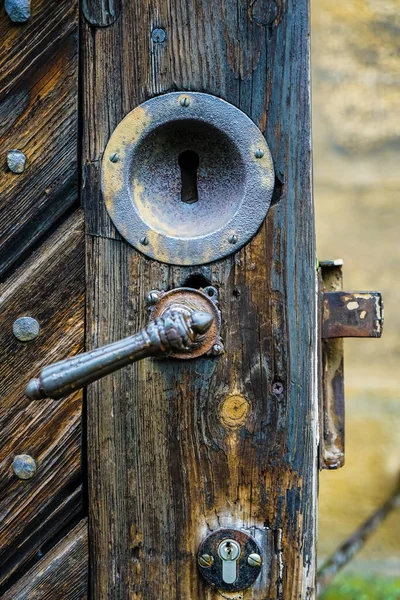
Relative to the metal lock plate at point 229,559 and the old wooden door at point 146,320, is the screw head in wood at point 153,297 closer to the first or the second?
the old wooden door at point 146,320

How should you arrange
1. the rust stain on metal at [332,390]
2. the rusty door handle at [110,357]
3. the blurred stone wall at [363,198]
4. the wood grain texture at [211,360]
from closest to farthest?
the rusty door handle at [110,357] < the wood grain texture at [211,360] < the rust stain on metal at [332,390] < the blurred stone wall at [363,198]

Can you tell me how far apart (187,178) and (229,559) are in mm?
456

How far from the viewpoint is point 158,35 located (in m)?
0.77

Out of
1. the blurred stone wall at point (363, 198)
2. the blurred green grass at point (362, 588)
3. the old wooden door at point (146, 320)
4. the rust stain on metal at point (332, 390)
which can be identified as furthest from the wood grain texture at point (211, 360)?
the blurred green grass at point (362, 588)

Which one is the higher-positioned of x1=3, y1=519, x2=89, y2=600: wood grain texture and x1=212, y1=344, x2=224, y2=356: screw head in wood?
x1=212, y1=344, x2=224, y2=356: screw head in wood

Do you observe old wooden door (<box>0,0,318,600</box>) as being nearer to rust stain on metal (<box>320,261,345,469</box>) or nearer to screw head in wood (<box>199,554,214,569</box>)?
screw head in wood (<box>199,554,214,569</box>)

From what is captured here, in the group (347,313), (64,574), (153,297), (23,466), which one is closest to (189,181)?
(153,297)

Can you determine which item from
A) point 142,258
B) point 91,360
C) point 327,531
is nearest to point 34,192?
point 142,258

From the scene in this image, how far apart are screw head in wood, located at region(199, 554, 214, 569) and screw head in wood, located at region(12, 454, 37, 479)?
0.75ft

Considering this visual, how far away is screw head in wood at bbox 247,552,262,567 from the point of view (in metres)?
0.78

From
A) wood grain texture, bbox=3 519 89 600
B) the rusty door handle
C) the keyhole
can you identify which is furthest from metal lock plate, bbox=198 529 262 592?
the keyhole

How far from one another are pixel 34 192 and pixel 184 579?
1.63 feet

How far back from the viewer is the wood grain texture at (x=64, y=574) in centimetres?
81

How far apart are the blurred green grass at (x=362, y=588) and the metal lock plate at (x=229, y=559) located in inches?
45.0
